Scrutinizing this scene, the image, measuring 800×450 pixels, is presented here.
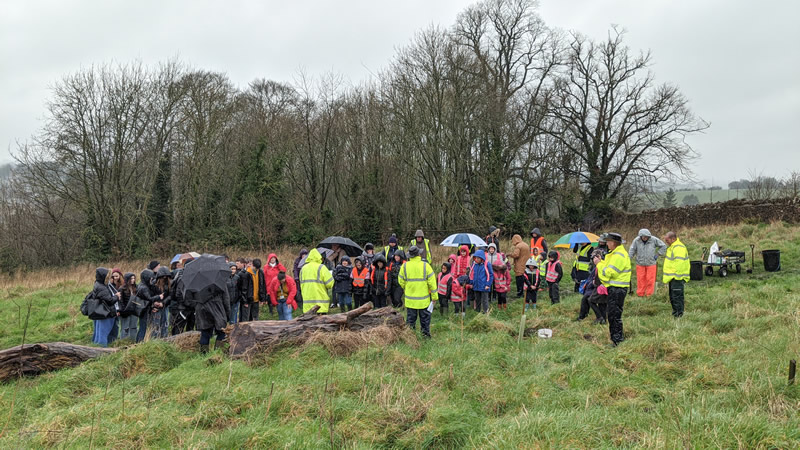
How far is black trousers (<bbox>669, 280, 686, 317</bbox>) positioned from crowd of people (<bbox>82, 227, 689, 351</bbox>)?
17mm

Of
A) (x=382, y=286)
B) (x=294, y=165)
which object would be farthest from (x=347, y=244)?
(x=294, y=165)

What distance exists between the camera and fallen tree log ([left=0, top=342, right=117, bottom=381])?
6266 mm

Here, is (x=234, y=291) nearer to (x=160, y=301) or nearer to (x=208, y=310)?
(x=160, y=301)

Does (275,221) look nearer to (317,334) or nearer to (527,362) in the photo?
(317,334)

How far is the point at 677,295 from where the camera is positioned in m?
8.73

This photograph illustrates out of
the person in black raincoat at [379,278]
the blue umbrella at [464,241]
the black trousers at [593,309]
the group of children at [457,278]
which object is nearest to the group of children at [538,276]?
the group of children at [457,278]

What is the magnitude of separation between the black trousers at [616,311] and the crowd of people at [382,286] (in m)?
0.01

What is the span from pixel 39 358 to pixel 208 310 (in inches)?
90.9

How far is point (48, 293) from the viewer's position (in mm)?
15305

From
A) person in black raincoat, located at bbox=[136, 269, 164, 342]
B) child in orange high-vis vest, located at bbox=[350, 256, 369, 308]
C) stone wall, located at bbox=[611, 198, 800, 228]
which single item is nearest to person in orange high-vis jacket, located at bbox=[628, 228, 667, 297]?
child in orange high-vis vest, located at bbox=[350, 256, 369, 308]

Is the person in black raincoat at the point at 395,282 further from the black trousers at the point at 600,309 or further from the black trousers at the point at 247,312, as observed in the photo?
the black trousers at the point at 600,309

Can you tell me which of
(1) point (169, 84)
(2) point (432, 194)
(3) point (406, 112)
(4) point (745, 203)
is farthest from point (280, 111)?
(4) point (745, 203)

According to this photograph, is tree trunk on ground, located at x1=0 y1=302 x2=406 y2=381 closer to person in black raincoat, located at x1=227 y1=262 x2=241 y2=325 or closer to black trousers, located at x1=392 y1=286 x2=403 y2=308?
person in black raincoat, located at x1=227 y1=262 x2=241 y2=325

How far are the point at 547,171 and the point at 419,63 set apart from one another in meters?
11.0
